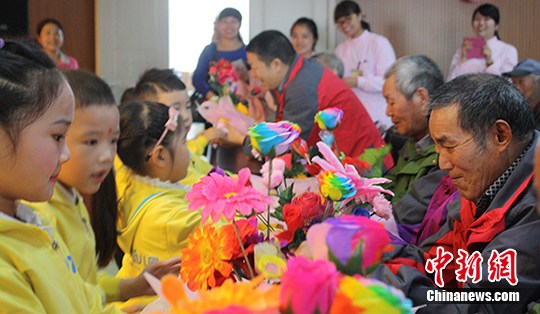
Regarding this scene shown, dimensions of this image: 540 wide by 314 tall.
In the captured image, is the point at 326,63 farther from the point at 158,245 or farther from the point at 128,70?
the point at 158,245

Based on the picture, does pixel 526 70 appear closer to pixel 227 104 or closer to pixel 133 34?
pixel 227 104

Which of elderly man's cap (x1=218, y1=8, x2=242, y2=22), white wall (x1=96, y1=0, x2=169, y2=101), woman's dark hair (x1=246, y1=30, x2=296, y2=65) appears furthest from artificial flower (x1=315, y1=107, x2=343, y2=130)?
white wall (x1=96, y1=0, x2=169, y2=101)

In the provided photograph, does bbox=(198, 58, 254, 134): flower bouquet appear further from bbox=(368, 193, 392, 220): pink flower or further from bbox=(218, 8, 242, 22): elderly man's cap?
bbox=(368, 193, 392, 220): pink flower

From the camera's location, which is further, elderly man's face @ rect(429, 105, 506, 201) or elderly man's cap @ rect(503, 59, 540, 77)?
elderly man's cap @ rect(503, 59, 540, 77)

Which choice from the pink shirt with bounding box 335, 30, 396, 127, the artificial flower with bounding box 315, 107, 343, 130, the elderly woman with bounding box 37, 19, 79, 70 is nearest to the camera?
the artificial flower with bounding box 315, 107, 343, 130

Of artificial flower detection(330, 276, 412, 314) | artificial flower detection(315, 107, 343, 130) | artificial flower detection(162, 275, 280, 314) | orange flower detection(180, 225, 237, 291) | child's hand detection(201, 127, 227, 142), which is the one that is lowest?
child's hand detection(201, 127, 227, 142)

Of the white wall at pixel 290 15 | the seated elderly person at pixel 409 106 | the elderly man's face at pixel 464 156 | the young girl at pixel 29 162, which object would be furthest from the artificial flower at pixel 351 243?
the white wall at pixel 290 15

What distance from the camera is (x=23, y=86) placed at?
1267mm

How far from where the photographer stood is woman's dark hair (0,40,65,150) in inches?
48.9

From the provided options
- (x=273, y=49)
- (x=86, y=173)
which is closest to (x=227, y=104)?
(x=273, y=49)

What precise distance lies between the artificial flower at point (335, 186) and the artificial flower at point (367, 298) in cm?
61

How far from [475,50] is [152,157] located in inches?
164

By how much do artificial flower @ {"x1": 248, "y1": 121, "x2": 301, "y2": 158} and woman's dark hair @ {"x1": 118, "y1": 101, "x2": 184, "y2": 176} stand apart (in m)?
0.96

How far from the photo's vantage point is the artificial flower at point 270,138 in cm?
139
